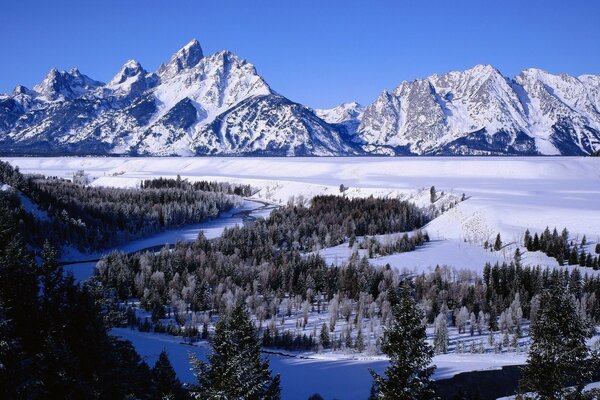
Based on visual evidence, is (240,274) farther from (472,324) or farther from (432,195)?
(432,195)

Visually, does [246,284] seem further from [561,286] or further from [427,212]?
[427,212]

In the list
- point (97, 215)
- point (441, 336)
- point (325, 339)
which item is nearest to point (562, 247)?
point (441, 336)

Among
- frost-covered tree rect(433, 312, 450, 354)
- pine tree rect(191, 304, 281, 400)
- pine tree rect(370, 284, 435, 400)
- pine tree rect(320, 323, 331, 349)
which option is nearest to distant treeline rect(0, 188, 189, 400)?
pine tree rect(191, 304, 281, 400)


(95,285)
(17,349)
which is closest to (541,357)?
(17,349)

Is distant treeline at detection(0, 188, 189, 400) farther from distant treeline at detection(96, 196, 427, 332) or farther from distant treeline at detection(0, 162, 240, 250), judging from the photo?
distant treeline at detection(0, 162, 240, 250)

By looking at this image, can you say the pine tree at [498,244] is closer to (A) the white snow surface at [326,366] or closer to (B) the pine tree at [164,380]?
A: (A) the white snow surface at [326,366]

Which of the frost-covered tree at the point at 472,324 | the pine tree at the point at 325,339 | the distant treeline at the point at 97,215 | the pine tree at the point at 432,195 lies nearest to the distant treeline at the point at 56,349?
the pine tree at the point at 325,339
